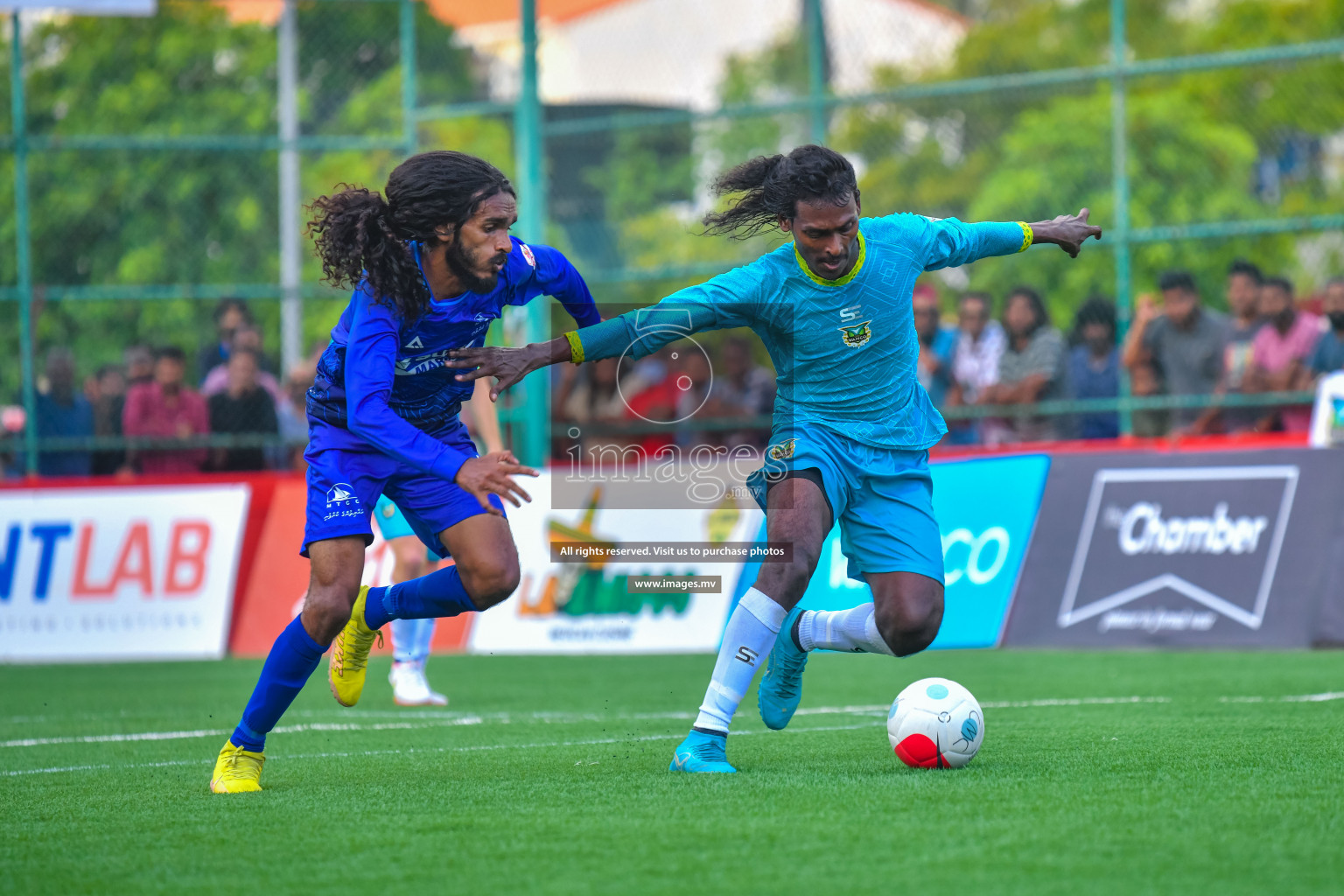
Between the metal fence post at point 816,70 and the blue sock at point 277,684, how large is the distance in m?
8.61

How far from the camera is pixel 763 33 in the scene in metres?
16.5

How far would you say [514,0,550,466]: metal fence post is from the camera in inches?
520

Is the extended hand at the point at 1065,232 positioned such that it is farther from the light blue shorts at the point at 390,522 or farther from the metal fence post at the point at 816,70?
the metal fence post at the point at 816,70

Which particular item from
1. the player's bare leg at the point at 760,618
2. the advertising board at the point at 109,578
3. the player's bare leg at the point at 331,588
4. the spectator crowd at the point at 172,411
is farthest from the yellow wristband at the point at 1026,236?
the advertising board at the point at 109,578

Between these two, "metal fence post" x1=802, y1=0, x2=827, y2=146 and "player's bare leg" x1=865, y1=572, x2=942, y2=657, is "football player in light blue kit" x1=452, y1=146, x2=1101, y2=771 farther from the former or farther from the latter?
"metal fence post" x1=802, y1=0, x2=827, y2=146

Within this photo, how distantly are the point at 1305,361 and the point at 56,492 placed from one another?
918 cm

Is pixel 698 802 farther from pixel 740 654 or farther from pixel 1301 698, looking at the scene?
pixel 1301 698

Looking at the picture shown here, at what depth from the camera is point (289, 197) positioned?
1820cm

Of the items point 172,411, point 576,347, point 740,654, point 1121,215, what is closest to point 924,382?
point 1121,215

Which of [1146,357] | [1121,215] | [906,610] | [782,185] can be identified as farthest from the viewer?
[1121,215]

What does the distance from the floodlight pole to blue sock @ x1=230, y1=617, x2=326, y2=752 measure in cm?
768

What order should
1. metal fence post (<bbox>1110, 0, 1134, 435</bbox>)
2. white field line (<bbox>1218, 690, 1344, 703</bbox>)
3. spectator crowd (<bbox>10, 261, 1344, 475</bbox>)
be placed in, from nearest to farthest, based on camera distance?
white field line (<bbox>1218, 690, 1344, 703</bbox>)
spectator crowd (<bbox>10, 261, 1344, 475</bbox>)
metal fence post (<bbox>1110, 0, 1134, 435</bbox>)

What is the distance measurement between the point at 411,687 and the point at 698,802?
13.4 feet

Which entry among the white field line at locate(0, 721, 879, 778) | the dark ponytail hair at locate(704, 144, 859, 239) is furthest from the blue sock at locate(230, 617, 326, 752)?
the dark ponytail hair at locate(704, 144, 859, 239)
